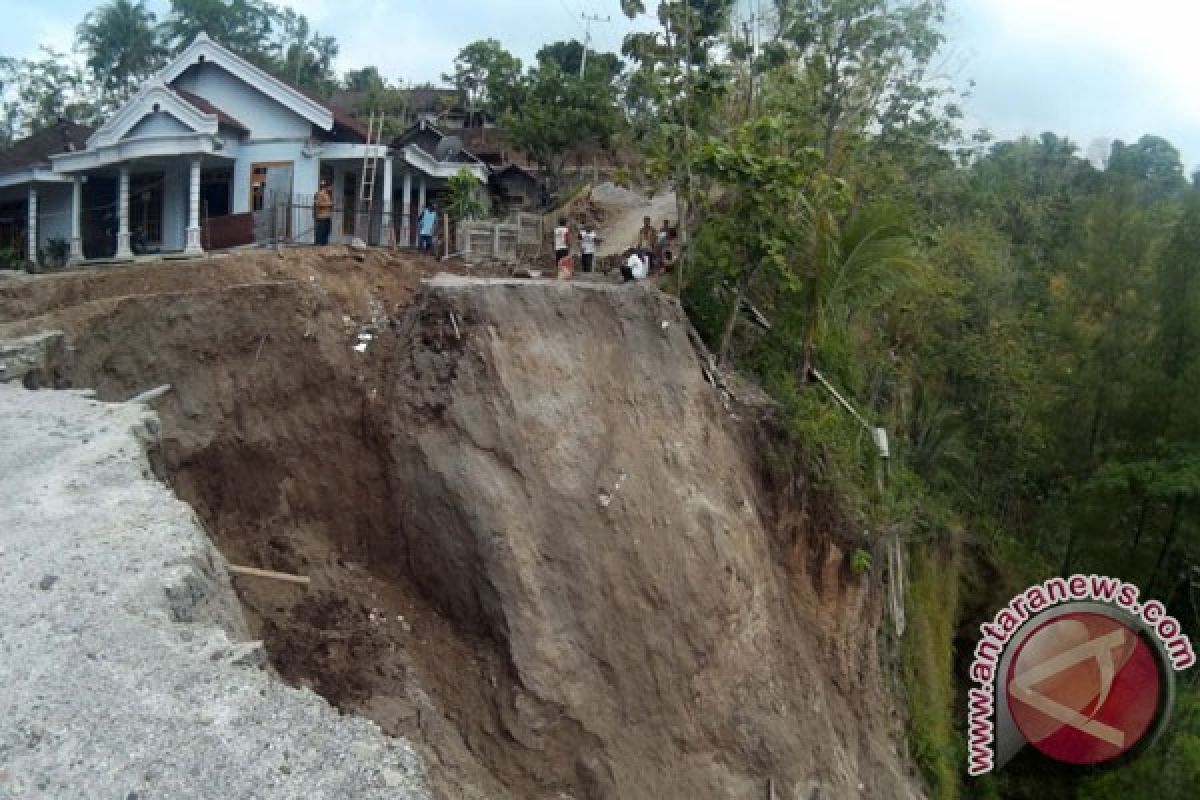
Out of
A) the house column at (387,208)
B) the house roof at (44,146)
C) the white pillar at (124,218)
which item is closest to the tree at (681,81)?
the house column at (387,208)

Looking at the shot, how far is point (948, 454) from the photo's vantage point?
53.3 feet

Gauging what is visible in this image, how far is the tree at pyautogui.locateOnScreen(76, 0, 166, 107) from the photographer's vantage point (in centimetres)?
3434

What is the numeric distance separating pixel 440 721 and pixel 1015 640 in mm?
8475

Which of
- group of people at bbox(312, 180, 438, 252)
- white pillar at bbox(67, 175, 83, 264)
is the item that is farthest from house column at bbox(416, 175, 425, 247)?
white pillar at bbox(67, 175, 83, 264)

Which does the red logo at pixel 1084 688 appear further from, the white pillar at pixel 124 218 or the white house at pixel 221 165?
the white pillar at pixel 124 218

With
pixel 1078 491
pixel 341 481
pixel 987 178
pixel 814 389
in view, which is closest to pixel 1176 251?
pixel 1078 491

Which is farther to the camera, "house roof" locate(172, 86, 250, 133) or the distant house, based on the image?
the distant house

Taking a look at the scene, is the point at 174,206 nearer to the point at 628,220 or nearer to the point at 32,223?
the point at 32,223

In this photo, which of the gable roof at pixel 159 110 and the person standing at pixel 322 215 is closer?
the person standing at pixel 322 215

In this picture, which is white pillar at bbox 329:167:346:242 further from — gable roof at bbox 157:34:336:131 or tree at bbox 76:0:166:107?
tree at bbox 76:0:166:107

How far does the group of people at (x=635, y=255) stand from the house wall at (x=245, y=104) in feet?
18.4

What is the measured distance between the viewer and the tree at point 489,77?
2502 centimetres

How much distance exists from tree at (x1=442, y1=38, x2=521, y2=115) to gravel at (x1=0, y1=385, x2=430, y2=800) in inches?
793

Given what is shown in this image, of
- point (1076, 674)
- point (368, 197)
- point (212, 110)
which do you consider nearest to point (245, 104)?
point (212, 110)
